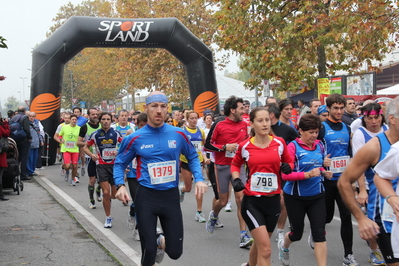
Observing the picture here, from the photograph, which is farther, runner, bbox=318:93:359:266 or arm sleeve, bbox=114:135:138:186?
Result: runner, bbox=318:93:359:266

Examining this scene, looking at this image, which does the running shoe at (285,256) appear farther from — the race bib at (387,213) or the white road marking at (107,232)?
the race bib at (387,213)

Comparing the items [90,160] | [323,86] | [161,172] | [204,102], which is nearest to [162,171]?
[161,172]

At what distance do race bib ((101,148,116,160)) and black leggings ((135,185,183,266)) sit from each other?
391 cm

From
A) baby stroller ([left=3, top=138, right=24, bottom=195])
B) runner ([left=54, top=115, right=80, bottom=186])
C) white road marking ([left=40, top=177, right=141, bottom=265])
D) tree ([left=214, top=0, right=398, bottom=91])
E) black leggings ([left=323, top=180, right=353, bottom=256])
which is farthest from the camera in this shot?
tree ([left=214, top=0, right=398, bottom=91])

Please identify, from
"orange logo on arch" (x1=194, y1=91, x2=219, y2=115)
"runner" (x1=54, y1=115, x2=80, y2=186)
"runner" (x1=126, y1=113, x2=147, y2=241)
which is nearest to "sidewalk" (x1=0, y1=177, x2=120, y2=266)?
"runner" (x1=126, y1=113, x2=147, y2=241)

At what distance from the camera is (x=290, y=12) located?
18.6 metres

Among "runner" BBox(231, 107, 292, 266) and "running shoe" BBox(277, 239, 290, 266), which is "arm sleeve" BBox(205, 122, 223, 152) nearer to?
"running shoe" BBox(277, 239, 290, 266)

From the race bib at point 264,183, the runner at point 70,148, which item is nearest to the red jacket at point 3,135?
the runner at point 70,148

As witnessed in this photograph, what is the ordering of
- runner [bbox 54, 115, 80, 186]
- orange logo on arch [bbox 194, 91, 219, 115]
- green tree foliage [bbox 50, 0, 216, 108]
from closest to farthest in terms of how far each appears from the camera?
runner [bbox 54, 115, 80, 186] → orange logo on arch [bbox 194, 91, 219, 115] → green tree foliage [bbox 50, 0, 216, 108]

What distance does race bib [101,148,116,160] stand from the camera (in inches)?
346

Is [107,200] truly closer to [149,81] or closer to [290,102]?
[290,102]

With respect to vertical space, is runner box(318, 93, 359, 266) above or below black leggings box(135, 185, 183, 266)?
above

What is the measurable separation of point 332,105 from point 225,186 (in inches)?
79.2

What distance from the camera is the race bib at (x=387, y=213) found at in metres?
3.36
